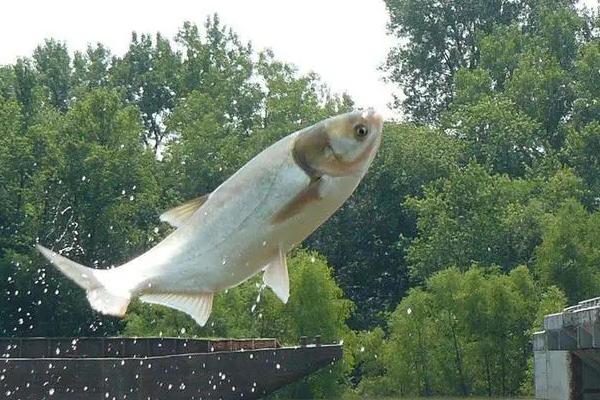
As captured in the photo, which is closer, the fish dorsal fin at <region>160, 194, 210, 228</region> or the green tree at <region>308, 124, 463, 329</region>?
the fish dorsal fin at <region>160, 194, 210, 228</region>

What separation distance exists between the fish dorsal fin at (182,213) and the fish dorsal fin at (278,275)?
12.8 inches

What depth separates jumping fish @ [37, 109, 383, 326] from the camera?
502 centimetres

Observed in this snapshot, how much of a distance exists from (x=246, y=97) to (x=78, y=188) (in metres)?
13.8

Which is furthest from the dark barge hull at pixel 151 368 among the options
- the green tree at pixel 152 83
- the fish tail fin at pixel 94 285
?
the green tree at pixel 152 83

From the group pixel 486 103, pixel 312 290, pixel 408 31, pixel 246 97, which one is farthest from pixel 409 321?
pixel 408 31

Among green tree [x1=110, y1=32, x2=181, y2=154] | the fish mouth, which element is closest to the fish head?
the fish mouth

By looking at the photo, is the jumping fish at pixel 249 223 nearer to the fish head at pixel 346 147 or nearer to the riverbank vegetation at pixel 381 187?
the fish head at pixel 346 147

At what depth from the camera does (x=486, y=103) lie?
60.4 metres

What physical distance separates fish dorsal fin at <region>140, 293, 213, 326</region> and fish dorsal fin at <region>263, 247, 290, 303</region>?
0.24 metres

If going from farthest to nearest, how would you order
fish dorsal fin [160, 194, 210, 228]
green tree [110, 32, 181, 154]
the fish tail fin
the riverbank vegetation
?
green tree [110, 32, 181, 154] → the riverbank vegetation → fish dorsal fin [160, 194, 210, 228] → the fish tail fin

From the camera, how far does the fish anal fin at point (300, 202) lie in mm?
5027

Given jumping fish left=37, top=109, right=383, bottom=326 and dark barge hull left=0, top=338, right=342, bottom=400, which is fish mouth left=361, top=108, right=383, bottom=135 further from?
dark barge hull left=0, top=338, right=342, bottom=400

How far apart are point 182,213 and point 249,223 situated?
0.26 metres

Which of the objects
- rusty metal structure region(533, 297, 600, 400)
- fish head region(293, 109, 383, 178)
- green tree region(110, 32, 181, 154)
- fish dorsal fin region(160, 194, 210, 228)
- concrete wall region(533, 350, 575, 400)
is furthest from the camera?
green tree region(110, 32, 181, 154)
